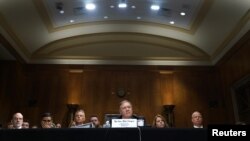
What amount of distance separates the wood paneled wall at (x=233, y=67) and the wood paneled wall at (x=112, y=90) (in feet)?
1.31

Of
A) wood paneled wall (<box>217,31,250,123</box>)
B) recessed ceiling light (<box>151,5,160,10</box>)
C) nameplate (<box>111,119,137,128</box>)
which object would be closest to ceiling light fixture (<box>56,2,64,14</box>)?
recessed ceiling light (<box>151,5,160,10</box>)

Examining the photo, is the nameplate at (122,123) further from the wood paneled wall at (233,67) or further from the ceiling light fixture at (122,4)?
the wood paneled wall at (233,67)

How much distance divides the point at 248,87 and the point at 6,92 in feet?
24.7

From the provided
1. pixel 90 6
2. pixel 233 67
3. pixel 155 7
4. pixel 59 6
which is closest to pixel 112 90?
pixel 90 6

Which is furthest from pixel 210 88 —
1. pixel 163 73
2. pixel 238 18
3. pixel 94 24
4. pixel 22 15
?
pixel 22 15

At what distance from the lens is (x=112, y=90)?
376 inches

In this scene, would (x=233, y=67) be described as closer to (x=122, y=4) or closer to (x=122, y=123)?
(x=122, y=4)

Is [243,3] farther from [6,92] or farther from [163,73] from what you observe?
[6,92]

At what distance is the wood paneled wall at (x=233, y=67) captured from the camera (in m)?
7.66

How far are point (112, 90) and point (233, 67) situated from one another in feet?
A: 13.3

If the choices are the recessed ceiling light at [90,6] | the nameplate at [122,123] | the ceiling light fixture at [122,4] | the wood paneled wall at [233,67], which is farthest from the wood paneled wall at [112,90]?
the nameplate at [122,123]

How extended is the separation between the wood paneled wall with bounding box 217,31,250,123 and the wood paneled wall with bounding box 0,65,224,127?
0.40 m

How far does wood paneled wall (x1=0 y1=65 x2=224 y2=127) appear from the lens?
9258 mm

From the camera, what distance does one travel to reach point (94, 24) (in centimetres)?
893
